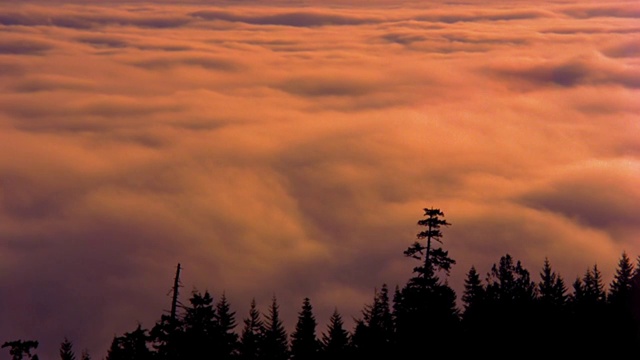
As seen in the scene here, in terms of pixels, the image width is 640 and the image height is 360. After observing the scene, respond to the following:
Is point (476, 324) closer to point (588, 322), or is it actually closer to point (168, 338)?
point (588, 322)

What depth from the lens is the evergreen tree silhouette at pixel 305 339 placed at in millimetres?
91188

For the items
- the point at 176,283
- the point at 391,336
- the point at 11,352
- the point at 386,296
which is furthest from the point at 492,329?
the point at 386,296

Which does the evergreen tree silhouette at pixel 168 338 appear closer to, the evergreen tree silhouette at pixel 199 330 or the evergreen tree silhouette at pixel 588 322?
the evergreen tree silhouette at pixel 199 330

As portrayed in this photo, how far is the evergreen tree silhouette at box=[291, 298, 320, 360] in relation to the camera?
3590 inches

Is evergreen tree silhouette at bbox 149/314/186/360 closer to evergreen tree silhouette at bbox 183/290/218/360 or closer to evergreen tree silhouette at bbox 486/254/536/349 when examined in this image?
evergreen tree silhouette at bbox 183/290/218/360

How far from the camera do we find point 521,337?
75.8m

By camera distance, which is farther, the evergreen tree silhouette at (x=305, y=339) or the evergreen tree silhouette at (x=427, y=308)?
the evergreen tree silhouette at (x=305, y=339)

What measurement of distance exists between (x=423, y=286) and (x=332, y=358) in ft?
72.5

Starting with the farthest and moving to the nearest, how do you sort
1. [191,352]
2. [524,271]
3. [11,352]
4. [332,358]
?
[524,271], [332,358], [191,352], [11,352]

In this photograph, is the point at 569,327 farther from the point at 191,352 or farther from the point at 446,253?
the point at 191,352

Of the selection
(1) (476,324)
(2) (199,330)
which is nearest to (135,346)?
(2) (199,330)

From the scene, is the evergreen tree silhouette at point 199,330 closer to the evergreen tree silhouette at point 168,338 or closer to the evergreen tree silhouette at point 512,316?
the evergreen tree silhouette at point 168,338

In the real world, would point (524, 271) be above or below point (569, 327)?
above

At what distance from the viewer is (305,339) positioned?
93250mm
